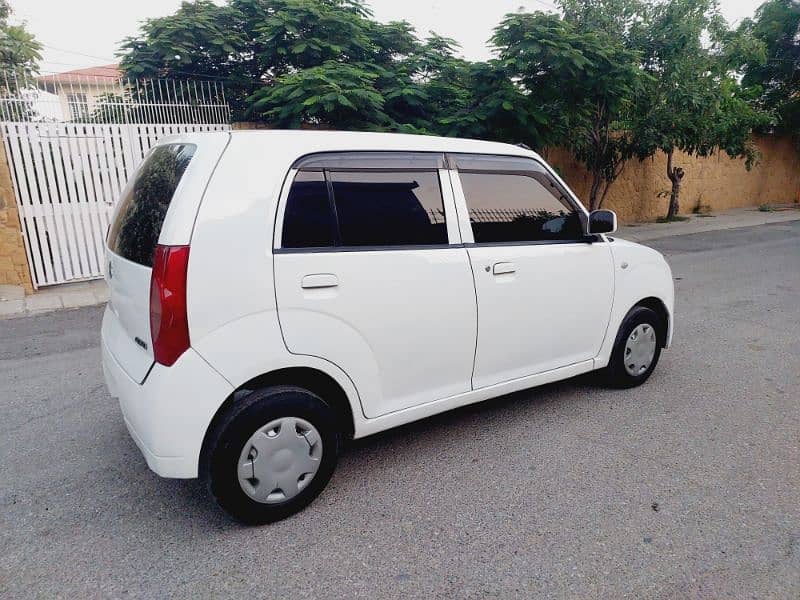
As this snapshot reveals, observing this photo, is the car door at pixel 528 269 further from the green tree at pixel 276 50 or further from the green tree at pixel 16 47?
the green tree at pixel 16 47

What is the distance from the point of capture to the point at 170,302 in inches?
89.9

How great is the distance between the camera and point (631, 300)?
3947mm

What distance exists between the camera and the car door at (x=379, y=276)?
8.45ft

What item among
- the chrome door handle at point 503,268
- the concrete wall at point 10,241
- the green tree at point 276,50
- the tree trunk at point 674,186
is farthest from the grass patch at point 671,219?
the concrete wall at point 10,241

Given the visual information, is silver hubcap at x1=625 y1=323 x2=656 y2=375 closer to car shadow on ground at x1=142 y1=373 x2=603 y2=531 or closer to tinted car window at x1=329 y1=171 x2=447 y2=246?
car shadow on ground at x1=142 y1=373 x2=603 y2=531

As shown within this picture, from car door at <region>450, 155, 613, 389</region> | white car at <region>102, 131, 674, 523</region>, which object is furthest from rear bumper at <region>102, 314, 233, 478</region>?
car door at <region>450, 155, 613, 389</region>

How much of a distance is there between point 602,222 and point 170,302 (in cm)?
260

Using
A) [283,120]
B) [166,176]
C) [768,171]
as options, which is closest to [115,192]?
[283,120]

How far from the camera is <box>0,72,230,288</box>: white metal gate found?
7.39m

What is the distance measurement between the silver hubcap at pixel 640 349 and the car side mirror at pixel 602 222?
870mm

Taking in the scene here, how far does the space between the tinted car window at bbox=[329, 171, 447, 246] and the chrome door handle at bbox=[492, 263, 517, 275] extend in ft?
1.17

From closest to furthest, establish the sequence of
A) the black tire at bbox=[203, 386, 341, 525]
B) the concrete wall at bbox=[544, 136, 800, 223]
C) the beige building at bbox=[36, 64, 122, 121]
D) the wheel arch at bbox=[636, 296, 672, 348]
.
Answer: the black tire at bbox=[203, 386, 341, 525], the wheel arch at bbox=[636, 296, 672, 348], the beige building at bbox=[36, 64, 122, 121], the concrete wall at bbox=[544, 136, 800, 223]

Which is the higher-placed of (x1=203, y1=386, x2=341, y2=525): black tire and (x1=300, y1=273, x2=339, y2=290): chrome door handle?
(x1=300, y1=273, x2=339, y2=290): chrome door handle

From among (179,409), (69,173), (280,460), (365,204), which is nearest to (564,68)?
(69,173)
